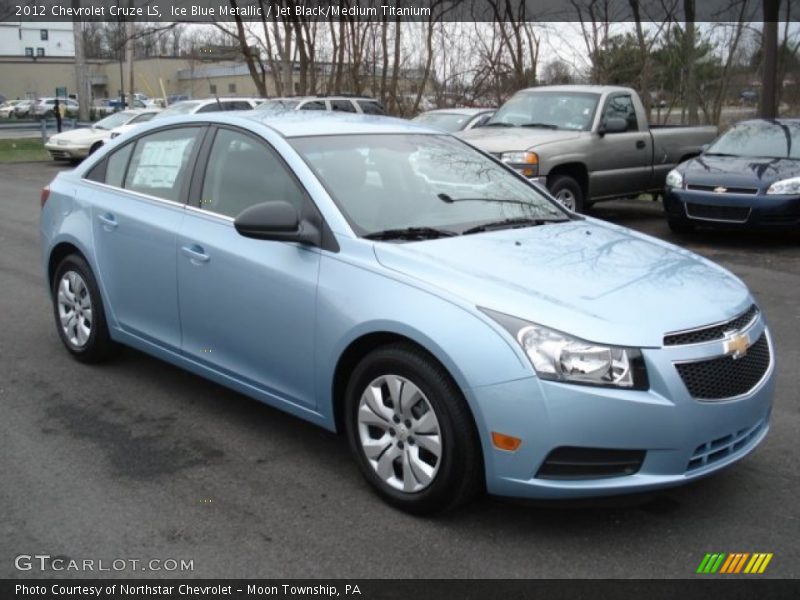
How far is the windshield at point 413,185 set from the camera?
4.26 meters

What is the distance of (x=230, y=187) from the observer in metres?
4.67

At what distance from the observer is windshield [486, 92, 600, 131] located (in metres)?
11.9

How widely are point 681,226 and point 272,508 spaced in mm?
8470

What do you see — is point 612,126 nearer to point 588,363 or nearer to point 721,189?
point 721,189

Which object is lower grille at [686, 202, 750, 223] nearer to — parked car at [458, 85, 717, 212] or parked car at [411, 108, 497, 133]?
parked car at [458, 85, 717, 212]

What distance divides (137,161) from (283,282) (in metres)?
1.81

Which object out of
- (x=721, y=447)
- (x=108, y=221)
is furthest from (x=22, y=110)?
(x=721, y=447)

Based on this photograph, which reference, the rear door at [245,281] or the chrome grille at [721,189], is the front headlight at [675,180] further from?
the rear door at [245,281]

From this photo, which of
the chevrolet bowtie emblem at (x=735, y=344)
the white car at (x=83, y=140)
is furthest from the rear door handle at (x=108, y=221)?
the white car at (x=83, y=140)

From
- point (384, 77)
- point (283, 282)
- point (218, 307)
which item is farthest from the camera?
point (384, 77)

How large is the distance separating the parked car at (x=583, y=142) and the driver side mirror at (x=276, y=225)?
699 cm
